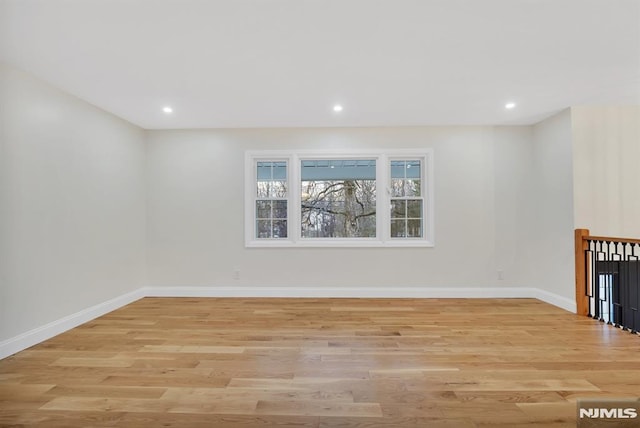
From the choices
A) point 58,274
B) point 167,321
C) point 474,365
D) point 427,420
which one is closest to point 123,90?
point 58,274

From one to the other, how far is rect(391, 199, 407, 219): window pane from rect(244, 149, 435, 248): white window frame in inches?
3.2

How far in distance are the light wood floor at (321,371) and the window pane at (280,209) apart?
63.0 inches

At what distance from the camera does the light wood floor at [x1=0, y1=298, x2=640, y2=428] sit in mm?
1893

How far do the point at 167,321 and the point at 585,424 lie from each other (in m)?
3.67

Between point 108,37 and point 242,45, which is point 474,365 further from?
point 108,37

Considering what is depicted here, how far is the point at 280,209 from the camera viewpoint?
16.1 ft

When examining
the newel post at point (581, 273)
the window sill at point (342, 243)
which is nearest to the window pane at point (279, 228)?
the window sill at point (342, 243)

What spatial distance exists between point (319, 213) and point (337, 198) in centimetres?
36

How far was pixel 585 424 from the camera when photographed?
1787 millimetres

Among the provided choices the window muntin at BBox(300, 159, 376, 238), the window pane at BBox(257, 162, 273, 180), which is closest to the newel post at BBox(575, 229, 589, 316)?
the window muntin at BBox(300, 159, 376, 238)

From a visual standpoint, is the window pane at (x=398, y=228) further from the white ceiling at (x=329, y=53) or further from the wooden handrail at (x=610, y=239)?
the wooden handrail at (x=610, y=239)

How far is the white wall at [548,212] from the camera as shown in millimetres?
3986

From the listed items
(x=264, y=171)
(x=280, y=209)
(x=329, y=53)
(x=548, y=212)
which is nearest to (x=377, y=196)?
(x=280, y=209)

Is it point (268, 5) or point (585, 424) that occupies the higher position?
point (268, 5)
